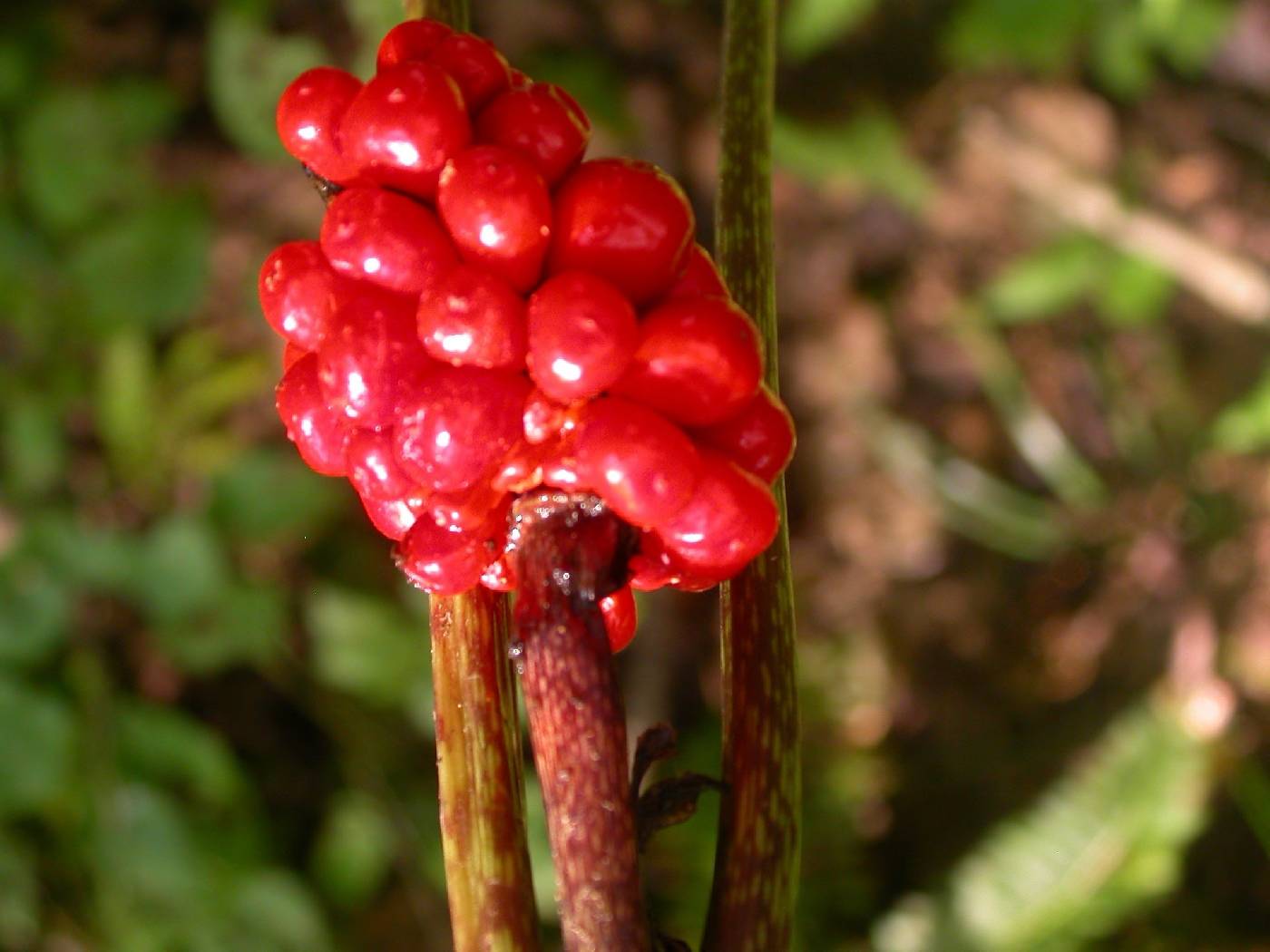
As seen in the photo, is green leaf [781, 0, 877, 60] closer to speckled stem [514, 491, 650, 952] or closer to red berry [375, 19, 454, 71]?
red berry [375, 19, 454, 71]

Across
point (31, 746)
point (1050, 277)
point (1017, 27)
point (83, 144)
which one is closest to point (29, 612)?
point (31, 746)

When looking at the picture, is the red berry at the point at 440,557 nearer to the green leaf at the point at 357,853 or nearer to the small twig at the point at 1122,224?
the green leaf at the point at 357,853

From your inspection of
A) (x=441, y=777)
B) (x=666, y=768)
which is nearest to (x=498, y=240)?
(x=441, y=777)

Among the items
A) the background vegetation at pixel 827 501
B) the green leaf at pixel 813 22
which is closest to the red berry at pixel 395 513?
the background vegetation at pixel 827 501

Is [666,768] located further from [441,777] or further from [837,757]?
[441,777]

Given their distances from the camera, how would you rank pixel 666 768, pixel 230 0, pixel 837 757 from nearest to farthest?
pixel 230 0 < pixel 666 768 < pixel 837 757

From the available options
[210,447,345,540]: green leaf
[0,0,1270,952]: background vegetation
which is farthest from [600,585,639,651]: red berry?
[210,447,345,540]: green leaf
